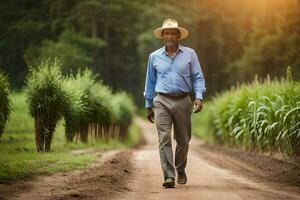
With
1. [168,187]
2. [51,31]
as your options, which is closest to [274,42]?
[51,31]

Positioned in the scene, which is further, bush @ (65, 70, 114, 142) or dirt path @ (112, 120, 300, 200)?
bush @ (65, 70, 114, 142)

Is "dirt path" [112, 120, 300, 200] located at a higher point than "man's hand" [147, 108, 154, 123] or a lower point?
lower

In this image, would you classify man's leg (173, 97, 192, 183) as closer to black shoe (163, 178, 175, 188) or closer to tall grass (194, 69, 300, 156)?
black shoe (163, 178, 175, 188)

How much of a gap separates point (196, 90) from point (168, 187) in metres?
1.56

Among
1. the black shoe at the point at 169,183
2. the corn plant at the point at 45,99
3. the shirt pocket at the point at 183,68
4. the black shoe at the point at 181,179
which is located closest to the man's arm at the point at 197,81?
the shirt pocket at the point at 183,68

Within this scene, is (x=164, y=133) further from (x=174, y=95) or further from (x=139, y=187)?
(x=139, y=187)

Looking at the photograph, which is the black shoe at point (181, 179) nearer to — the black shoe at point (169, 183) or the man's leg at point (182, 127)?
the man's leg at point (182, 127)

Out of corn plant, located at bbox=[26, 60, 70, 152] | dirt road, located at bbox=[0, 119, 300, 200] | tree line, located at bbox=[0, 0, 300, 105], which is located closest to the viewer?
dirt road, located at bbox=[0, 119, 300, 200]

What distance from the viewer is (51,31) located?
3388cm

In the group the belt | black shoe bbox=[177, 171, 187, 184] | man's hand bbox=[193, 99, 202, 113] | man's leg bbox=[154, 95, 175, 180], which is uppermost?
the belt

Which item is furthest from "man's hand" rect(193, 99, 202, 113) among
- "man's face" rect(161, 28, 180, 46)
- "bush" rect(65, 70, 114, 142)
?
"bush" rect(65, 70, 114, 142)

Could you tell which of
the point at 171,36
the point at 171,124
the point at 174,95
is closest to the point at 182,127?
the point at 171,124

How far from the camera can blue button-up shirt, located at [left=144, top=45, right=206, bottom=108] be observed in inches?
379

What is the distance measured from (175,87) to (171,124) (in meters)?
0.57
